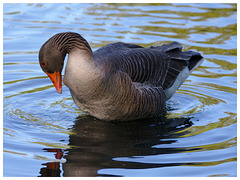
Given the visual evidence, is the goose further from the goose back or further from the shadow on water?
the shadow on water

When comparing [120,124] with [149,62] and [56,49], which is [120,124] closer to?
[149,62]

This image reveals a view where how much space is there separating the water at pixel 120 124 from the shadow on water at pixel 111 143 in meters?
0.02

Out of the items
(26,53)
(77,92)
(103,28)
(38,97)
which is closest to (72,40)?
(77,92)

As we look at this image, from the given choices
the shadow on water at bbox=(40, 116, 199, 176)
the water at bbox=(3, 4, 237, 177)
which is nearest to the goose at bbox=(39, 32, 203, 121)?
the shadow on water at bbox=(40, 116, 199, 176)

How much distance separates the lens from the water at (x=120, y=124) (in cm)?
744

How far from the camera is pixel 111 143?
8336 mm

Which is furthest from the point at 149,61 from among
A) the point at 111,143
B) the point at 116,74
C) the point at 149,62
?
the point at 111,143

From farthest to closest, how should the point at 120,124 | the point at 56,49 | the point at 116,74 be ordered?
the point at 120,124 → the point at 116,74 → the point at 56,49

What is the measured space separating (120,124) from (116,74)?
1.14m

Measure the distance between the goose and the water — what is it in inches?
15.5

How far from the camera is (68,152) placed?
7.83 metres

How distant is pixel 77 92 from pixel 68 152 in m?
1.20

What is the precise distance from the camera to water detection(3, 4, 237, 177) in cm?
744

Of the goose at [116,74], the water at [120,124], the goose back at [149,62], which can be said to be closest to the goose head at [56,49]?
the goose at [116,74]
